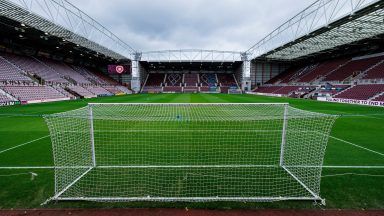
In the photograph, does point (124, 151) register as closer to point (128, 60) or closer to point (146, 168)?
point (146, 168)

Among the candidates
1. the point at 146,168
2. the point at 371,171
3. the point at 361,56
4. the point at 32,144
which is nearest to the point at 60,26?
the point at 32,144

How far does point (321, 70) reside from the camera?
46406 mm

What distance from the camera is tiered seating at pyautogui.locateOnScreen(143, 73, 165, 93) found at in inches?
2606

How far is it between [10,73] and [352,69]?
4718cm

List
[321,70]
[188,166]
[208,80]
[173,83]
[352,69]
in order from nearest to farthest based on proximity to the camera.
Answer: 1. [188,166]
2. [352,69]
3. [321,70]
4. [173,83]
5. [208,80]

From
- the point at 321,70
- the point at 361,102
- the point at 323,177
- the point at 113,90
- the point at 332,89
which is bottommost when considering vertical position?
the point at 323,177

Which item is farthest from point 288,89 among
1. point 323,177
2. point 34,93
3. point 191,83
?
point 323,177

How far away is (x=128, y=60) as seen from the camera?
6109cm

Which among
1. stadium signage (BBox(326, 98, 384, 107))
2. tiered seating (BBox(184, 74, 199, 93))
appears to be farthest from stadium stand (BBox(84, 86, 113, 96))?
stadium signage (BBox(326, 98, 384, 107))

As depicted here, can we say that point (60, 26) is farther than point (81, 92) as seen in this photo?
No

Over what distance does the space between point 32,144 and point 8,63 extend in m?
31.3

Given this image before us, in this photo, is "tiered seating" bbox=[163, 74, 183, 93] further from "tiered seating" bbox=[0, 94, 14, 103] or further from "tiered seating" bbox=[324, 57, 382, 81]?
"tiered seating" bbox=[0, 94, 14, 103]

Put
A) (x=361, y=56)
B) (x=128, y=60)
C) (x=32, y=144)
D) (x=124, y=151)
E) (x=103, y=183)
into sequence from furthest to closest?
(x=128, y=60), (x=361, y=56), (x=32, y=144), (x=124, y=151), (x=103, y=183)

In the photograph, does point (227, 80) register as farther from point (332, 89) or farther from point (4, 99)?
point (4, 99)
